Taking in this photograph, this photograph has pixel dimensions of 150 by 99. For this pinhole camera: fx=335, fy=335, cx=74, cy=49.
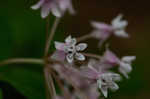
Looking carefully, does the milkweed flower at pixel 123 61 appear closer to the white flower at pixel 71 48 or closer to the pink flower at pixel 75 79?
the pink flower at pixel 75 79

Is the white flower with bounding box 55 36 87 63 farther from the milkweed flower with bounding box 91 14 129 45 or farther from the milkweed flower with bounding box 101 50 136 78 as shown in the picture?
the milkweed flower with bounding box 91 14 129 45

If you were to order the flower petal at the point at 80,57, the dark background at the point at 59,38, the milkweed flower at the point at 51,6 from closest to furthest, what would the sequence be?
the flower petal at the point at 80,57
the milkweed flower at the point at 51,6
the dark background at the point at 59,38

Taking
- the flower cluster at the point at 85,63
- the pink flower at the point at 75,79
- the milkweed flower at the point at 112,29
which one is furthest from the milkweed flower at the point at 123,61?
the milkweed flower at the point at 112,29

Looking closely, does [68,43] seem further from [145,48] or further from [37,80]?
[145,48]

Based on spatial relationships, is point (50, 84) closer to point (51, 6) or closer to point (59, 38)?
point (51, 6)

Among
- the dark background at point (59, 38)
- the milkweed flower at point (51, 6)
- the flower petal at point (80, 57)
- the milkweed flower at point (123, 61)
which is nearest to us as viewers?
the flower petal at point (80, 57)

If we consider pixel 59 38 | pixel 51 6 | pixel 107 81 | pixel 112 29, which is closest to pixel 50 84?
pixel 107 81

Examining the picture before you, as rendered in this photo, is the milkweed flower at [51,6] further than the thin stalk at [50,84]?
Yes

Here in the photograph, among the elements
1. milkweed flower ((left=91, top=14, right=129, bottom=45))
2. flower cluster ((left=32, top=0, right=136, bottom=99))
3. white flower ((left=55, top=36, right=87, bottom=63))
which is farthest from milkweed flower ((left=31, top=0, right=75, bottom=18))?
milkweed flower ((left=91, top=14, right=129, bottom=45))

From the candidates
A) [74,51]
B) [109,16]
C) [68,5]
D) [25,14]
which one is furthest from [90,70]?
[109,16]
